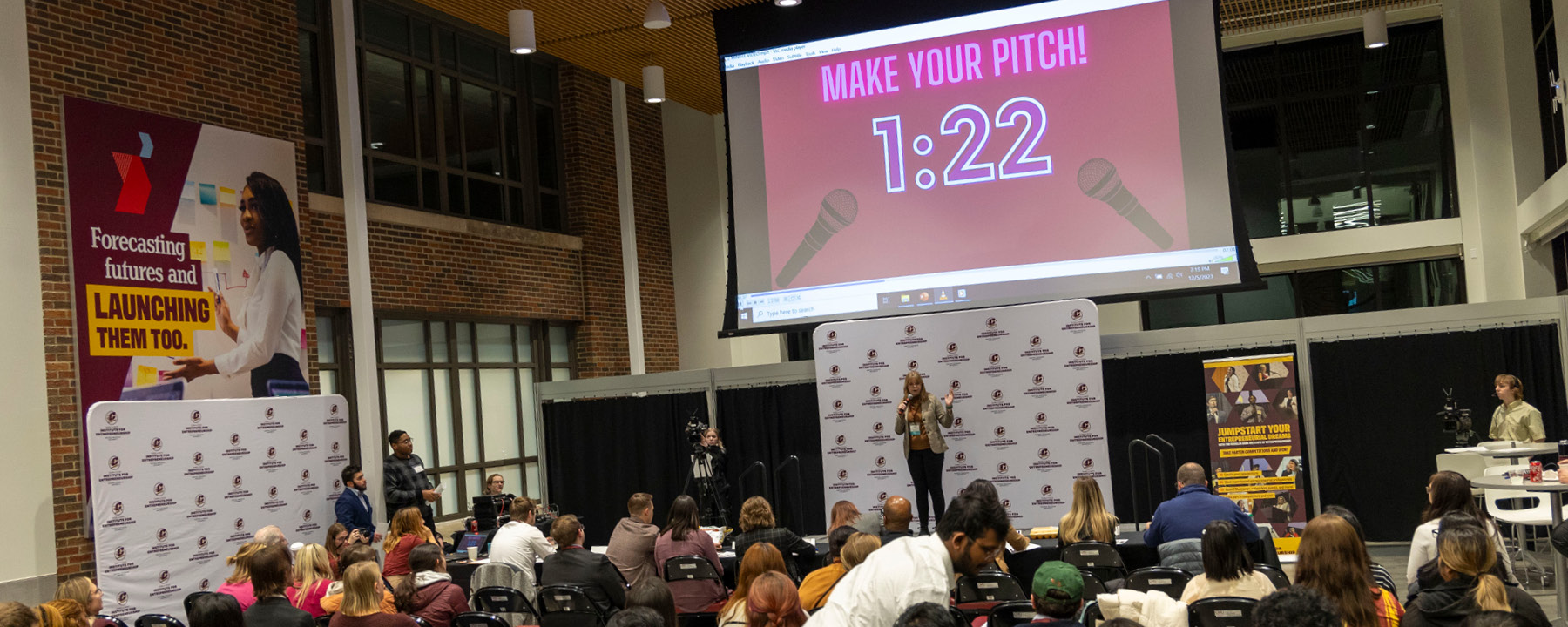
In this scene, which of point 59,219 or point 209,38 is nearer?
point 59,219

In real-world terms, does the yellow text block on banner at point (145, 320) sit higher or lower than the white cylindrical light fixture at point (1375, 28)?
lower

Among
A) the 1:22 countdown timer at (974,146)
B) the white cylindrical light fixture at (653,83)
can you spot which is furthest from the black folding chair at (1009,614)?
the white cylindrical light fixture at (653,83)

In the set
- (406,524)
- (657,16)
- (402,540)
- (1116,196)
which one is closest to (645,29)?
(657,16)

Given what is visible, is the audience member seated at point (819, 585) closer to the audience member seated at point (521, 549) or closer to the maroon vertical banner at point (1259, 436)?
the audience member seated at point (521, 549)

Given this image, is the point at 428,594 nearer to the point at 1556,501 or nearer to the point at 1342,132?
the point at 1556,501

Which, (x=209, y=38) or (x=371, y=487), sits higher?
(x=209, y=38)

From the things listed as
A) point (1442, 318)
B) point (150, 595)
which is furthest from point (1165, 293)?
point (150, 595)

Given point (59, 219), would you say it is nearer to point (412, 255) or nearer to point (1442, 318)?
point (412, 255)

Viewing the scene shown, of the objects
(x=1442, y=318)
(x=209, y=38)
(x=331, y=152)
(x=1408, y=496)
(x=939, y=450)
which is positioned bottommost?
(x=1408, y=496)

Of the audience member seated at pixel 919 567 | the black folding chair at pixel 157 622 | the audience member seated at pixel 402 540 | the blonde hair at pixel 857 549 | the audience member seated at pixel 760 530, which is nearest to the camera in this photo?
the audience member seated at pixel 919 567

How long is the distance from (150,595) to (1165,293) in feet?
26.3

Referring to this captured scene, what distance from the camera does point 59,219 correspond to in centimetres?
891

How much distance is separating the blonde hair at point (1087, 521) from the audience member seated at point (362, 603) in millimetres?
3375

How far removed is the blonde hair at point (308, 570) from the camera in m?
5.76
